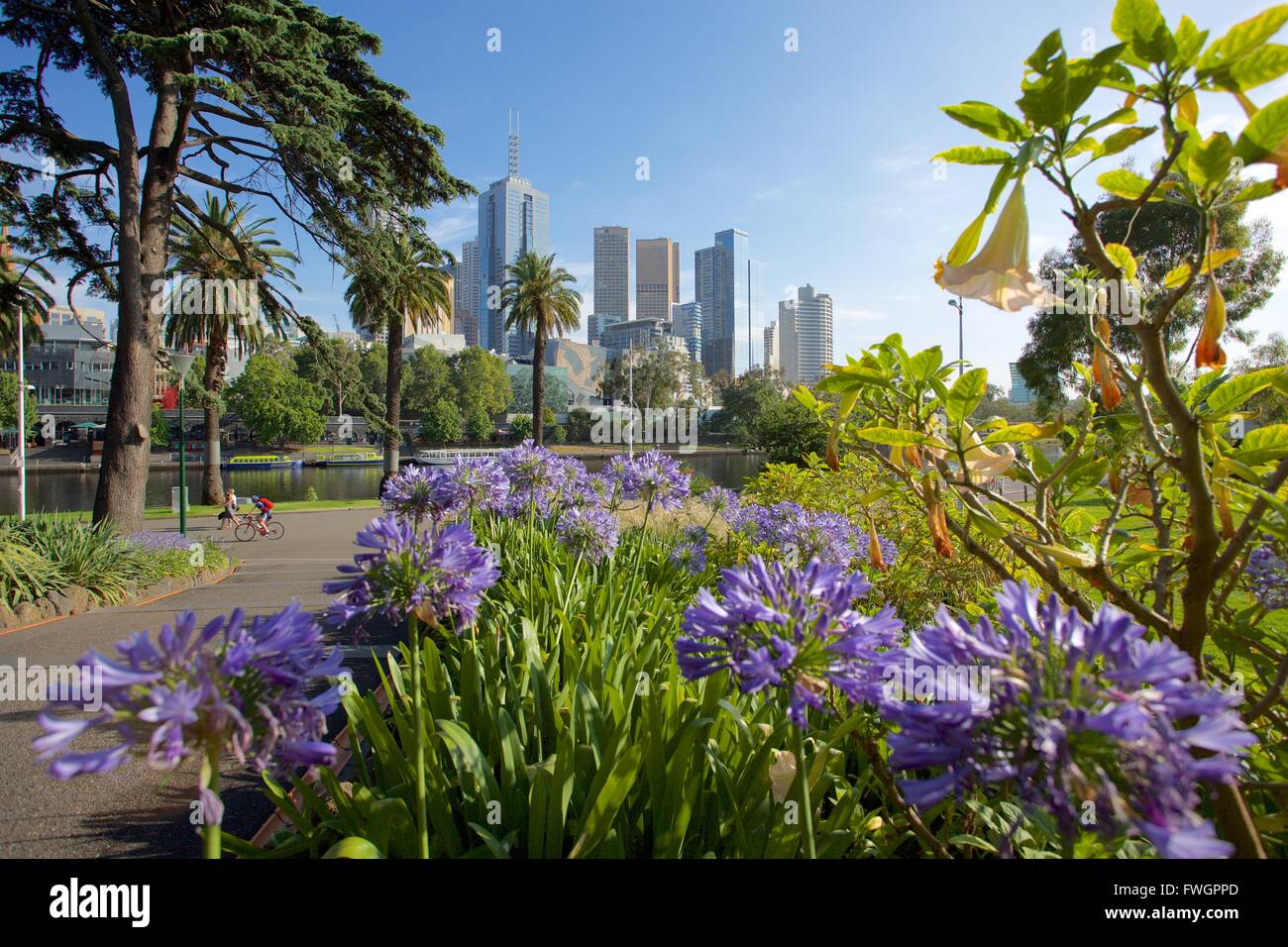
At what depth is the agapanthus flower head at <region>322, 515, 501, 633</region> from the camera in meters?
1.29

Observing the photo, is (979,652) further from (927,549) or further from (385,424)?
(385,424)

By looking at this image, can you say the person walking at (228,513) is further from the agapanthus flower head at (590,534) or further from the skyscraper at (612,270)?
the skyscraper at (612,270)

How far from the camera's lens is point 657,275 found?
10712cm

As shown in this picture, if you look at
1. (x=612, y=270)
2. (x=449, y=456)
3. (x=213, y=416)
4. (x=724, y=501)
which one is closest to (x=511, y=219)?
(x=612, y=270)

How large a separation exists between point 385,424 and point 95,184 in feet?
20.6

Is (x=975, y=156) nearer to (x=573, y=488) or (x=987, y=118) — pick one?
(x=987, y=118)

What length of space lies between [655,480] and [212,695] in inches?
142

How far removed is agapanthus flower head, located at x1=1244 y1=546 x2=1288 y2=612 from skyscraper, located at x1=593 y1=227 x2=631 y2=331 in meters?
93.7

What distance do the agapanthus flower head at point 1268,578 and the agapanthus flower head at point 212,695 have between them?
2.07 meters

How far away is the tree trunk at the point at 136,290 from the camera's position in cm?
996

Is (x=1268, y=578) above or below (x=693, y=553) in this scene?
above

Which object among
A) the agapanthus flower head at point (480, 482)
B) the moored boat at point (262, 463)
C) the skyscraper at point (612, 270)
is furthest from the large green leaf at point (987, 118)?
the skyscraper at point (612, 270)

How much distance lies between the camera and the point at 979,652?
2.47ft
